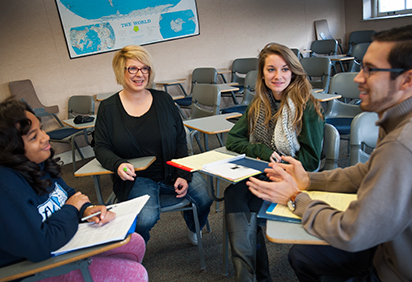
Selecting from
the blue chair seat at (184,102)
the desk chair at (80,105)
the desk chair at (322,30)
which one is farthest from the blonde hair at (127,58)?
the desk chair at (322,30)

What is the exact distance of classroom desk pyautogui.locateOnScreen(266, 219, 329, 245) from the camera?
95cm

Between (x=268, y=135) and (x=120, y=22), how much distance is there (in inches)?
152

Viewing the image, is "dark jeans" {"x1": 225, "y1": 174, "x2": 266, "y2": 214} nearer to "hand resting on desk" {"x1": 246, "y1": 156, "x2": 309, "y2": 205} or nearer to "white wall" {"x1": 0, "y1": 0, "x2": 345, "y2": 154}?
"hand resting on desk" {"x1": 246, "y1": 156, "x2": 309, "y2": 205}

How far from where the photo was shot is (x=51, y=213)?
1219mm

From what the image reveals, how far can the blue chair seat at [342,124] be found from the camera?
2718 millimetres

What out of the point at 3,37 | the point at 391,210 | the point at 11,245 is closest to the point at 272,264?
the point at 391,210

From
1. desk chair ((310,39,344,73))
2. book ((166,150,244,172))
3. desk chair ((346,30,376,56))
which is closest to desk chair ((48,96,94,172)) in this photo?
book ((166,150,244,172))

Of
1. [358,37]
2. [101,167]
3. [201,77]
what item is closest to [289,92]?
[101,167]

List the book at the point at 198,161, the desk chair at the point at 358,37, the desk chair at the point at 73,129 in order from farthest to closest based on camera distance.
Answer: the desk chair at the point at 358,37 < the desk chair at the point at 73,129 < the book at the point at 198,161

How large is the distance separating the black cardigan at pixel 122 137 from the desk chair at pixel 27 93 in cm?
290

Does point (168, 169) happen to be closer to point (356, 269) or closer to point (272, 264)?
point (272, 264)

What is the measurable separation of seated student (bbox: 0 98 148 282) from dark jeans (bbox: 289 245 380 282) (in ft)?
2.04

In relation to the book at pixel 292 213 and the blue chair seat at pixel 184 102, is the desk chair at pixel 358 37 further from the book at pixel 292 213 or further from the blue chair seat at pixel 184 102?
the book at pixel 292 213

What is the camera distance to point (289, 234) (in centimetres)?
Result: 98
